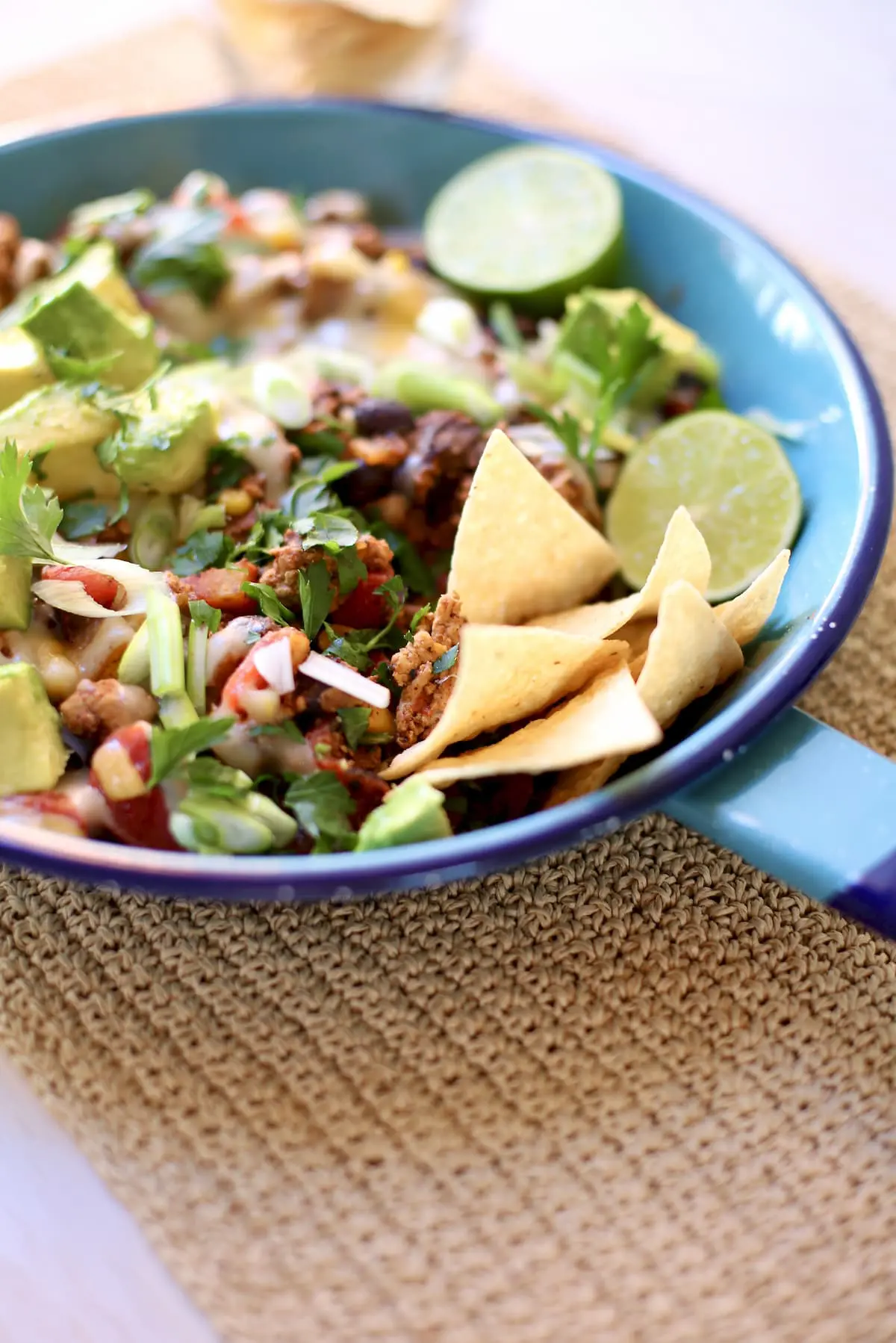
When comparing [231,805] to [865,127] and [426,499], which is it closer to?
[426,499]

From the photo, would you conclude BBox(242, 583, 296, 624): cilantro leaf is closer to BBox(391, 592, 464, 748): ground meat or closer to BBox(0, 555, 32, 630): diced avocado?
BBox(391, 592, 464, 748): ground meat

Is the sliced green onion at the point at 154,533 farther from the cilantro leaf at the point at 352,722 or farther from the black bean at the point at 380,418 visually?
the cilantro leaf at the point at 352,722

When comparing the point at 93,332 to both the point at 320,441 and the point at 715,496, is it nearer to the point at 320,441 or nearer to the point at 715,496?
the point at 320,441

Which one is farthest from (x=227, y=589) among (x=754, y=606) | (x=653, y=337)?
(x=653, y=337)

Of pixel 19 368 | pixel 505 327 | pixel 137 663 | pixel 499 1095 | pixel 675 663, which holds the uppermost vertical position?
pixel 675 663

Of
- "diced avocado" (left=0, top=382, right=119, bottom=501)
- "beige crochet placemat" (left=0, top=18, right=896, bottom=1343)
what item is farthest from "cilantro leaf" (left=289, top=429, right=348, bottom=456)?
"beige crochet placemat" (left=0, top=18, right=896, bottom=1343)

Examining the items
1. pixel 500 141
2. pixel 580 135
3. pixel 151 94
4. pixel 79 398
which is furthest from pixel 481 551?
pixel 151 94

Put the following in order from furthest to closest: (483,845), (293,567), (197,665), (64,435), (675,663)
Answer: (64,435), (293,567), (197,665), (675,663), (483,845)

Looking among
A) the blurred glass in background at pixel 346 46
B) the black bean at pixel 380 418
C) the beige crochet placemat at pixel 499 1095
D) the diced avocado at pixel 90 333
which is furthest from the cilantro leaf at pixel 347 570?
the blurred glass in background at pixel 346 46
